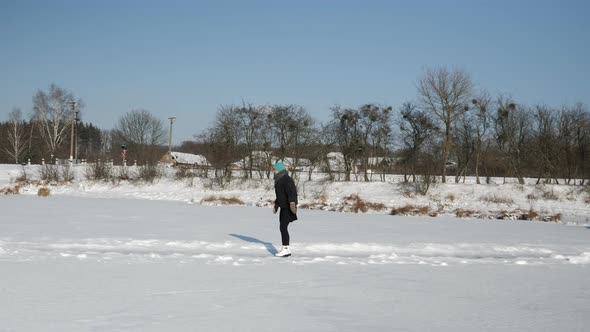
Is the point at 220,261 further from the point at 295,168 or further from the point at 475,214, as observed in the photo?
the point at 295,168

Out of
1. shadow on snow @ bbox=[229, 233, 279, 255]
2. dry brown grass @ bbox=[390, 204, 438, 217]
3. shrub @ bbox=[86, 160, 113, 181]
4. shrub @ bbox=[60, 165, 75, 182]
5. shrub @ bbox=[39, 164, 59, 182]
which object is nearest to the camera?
shadow on snow @ bbox=[229, 233, 279, 255]

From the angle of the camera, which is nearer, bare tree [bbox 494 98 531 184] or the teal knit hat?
the teal knit hat

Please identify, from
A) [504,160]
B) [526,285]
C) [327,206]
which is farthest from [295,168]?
[526,285]

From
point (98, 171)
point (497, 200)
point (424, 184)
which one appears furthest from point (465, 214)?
point (98, 171)

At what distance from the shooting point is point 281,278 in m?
7.78

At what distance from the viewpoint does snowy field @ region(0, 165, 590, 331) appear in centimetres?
543

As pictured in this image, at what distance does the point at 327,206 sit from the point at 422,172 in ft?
32.4

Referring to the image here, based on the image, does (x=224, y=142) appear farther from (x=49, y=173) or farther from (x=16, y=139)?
(x=16, y=139)

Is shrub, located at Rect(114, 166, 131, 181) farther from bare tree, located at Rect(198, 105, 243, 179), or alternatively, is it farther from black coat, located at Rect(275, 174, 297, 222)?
black coat, located at Rect(275, 174, 297, 222)

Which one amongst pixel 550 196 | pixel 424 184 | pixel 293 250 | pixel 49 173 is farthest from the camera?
pixel 49 173

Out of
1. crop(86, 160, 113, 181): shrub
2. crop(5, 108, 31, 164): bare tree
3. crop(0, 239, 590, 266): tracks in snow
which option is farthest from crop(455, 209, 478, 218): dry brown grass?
crop(5, 108, 31, 164): bare tree

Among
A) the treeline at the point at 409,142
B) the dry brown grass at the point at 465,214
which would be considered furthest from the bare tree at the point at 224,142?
the dry brown grass at the point at 465,214

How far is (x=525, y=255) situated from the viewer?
11.3 metres

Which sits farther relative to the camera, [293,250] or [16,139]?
[16,139]
